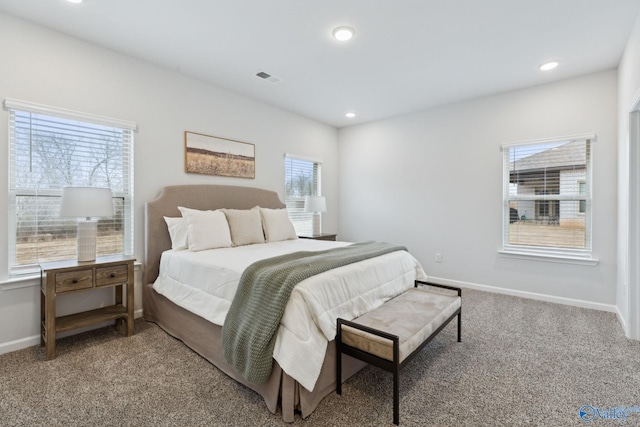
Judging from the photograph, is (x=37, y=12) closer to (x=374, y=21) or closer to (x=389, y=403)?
(x=374, y=21)

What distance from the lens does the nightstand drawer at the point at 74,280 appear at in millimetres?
2328

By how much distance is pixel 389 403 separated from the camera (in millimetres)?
1792

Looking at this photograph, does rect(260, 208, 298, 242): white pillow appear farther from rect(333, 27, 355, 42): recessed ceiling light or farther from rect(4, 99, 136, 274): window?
rect(333, 27, 355, 42): recessed ceiling light

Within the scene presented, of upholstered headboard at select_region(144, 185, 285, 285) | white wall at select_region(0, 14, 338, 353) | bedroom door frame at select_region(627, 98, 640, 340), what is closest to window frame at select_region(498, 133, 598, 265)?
bedroom door frame at select_region(627, 98, 640, 340)

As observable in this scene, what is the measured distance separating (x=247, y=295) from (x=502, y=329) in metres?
2.42

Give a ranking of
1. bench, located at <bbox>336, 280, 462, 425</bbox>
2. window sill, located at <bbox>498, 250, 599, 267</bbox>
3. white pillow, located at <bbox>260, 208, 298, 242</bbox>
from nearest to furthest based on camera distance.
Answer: bench, located at <bbox>336, 280, 462, 425</bbox> < window sill, located at <bbox>498, 250, 599, 267</bbox> < white pillow, located at <bbox>260, 208, 298, 242</bbox>

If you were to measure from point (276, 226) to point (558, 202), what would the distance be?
342 centimetres

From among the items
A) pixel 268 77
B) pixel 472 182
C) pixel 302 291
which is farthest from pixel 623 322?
pixel 268 77

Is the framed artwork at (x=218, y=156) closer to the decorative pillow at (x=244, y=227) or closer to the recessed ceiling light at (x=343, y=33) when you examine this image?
the decorative pillow at (x=244, y=227)

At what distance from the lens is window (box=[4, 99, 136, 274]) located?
8.09 feet

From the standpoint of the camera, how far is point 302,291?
1.76 m

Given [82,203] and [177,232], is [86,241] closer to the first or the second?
[82,203]

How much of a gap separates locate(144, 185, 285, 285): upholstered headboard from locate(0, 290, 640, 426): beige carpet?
0.76m

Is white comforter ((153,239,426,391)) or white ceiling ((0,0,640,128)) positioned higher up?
white ceiling ((0,0,640,128))
